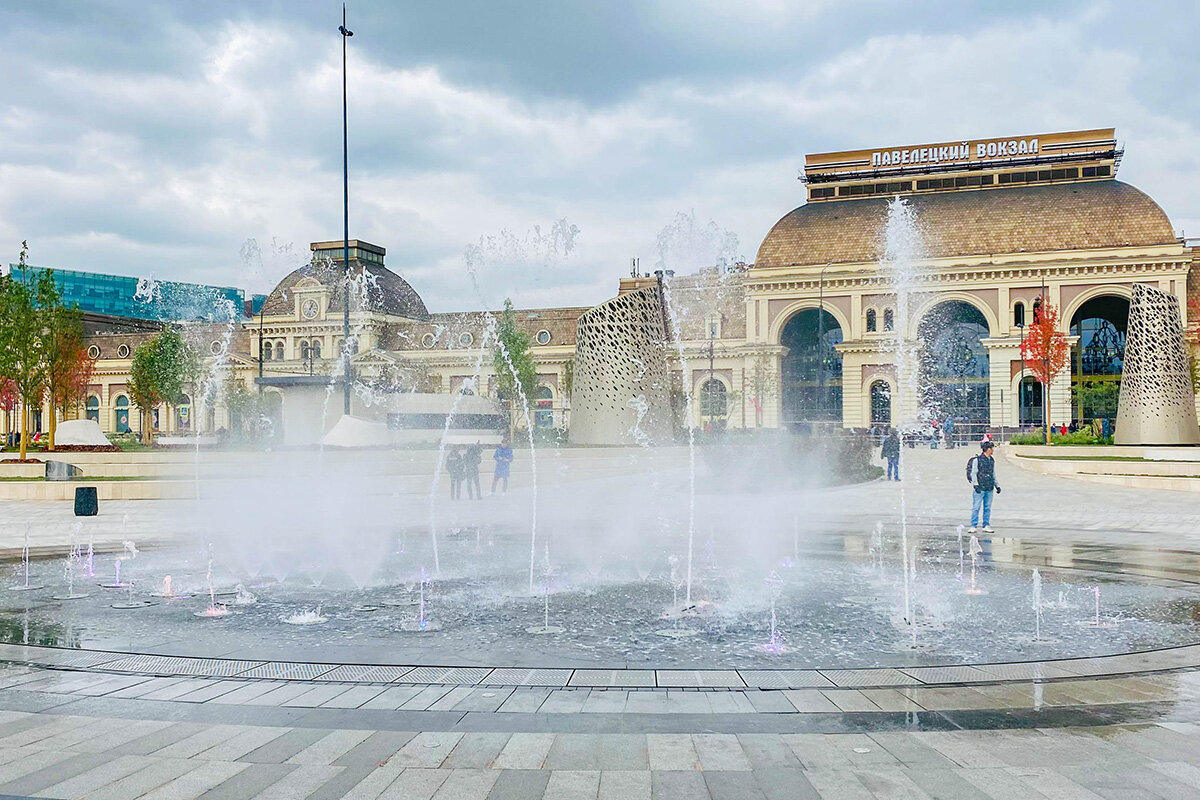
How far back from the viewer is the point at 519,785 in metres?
5.18

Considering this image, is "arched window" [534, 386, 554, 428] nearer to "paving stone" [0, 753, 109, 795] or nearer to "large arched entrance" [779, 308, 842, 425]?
"large arched entrance" [779, 308, 842, 425]

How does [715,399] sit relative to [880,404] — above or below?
above

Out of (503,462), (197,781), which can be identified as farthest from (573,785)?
(503,462)

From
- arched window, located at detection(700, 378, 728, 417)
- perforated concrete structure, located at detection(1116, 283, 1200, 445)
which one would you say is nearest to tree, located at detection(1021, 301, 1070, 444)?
perforated concrete structure, located at detection(1116, 283, 1200, 445)

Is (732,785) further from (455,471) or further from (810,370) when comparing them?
(810,370)

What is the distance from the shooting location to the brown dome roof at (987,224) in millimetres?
64938

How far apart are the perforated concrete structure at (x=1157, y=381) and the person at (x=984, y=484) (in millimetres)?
21086

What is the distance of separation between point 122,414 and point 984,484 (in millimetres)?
89881

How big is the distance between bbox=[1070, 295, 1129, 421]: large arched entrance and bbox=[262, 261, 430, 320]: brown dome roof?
54463 mm

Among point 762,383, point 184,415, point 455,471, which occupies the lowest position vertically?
point 455,471

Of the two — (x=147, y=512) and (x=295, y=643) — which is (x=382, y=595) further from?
(x=147, y=512)

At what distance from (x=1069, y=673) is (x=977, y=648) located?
96 cm

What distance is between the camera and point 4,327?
3472cm

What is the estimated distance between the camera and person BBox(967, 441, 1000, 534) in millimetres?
17172
